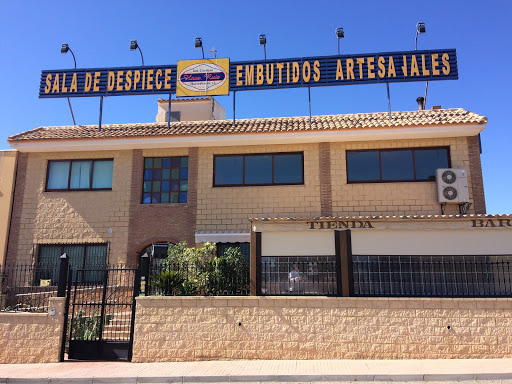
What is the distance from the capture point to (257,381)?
8.47m

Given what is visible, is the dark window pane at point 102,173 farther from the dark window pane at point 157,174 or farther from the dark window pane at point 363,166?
the dark window pane at point 363,166

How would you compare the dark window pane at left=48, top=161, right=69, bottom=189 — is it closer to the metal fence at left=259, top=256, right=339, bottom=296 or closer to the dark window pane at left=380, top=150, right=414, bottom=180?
the metal fence at left=259, top=256, right=339, bottom=296

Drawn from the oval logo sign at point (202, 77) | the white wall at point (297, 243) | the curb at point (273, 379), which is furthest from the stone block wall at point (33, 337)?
the oval logo sign at point (202, 77)

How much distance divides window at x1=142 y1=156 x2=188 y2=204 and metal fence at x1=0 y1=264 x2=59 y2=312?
158 inches

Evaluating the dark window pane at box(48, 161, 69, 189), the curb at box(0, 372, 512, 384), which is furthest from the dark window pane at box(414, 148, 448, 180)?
the dark window pane at box(48, 161, 69, 189)

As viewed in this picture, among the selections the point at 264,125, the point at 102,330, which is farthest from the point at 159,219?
the point at 102,330

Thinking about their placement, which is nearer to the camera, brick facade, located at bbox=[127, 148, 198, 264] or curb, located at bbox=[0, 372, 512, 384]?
curb, located at bbox=[0, 372, 512, 384]

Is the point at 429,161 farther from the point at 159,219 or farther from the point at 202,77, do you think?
the point at 159,219

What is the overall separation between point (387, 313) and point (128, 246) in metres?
8.83

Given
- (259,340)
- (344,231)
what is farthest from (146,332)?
(344,231)

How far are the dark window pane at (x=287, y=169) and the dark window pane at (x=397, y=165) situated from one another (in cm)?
275

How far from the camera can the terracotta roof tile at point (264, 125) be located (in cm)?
1434

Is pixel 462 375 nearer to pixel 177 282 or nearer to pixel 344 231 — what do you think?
pixel 344 231

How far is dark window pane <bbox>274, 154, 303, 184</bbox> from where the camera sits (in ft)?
48.7
